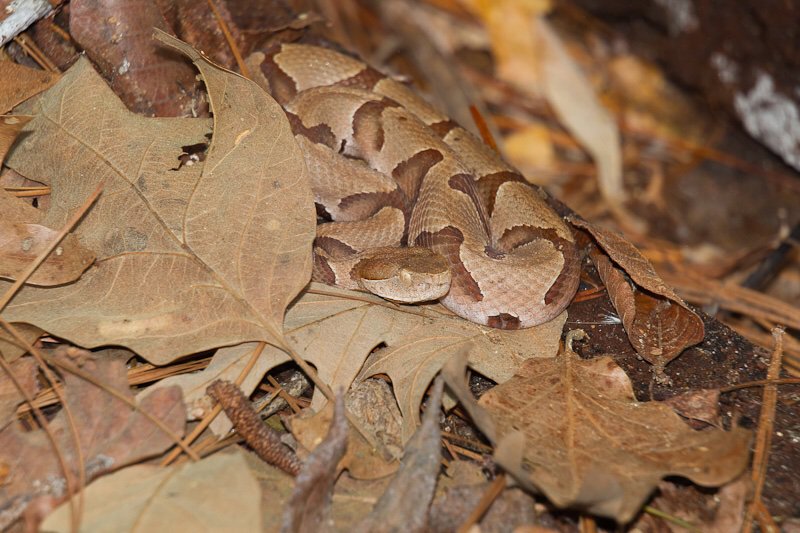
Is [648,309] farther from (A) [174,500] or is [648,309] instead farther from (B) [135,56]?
(B) [135,56]

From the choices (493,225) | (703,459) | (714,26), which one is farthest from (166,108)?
(714,26)

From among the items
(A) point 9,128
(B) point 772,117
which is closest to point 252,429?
(A) point 9,128

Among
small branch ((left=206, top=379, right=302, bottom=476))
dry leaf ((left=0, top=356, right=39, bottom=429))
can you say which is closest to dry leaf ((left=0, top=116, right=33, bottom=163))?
dry leaf ((left=0, top=356, right=39, bottom=429))

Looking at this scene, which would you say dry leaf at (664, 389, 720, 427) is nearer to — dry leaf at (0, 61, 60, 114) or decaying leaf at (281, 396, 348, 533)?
decaying leaf at (281, 396, 348, 533)

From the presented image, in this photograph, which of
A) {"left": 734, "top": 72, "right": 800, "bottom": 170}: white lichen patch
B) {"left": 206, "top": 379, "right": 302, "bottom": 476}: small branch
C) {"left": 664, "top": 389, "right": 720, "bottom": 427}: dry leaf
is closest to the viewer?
{"left": 206, "top": 379, "right": 302, "bottom": 476}: small branch

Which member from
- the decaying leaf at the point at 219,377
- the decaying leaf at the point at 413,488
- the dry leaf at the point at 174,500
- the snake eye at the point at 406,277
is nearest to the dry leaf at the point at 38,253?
the decaying leaf at the point at 219,377

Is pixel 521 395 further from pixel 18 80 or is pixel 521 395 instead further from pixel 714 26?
pixel 714 26

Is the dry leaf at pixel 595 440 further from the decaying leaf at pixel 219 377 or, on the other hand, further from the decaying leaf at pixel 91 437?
the decaying leaf at pixel 91 437
